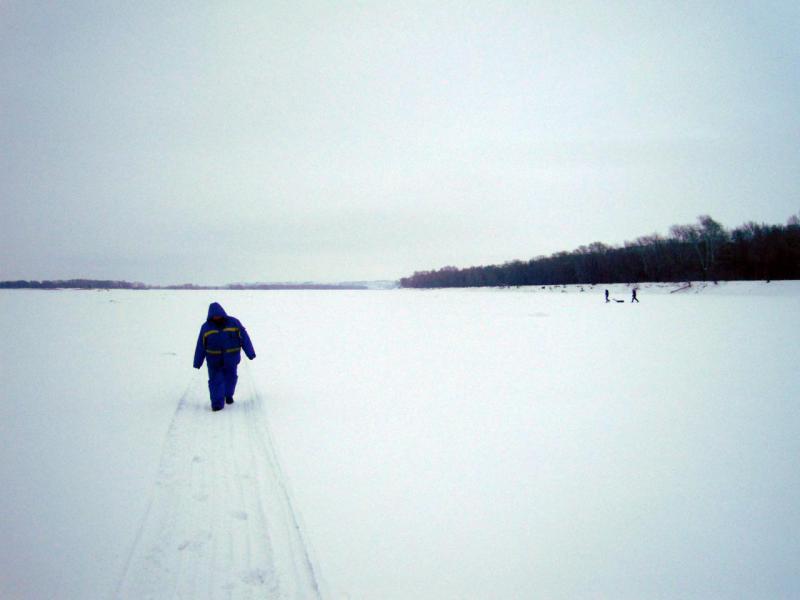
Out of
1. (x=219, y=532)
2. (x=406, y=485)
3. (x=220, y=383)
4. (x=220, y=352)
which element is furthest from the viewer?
(x=220, y=352)

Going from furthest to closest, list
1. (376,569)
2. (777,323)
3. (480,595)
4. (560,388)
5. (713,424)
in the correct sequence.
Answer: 1. (777,323)
2. (560,388)
3. (713,424)
4. (376,569)
5. (480,595)

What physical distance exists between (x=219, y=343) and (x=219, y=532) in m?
3.74

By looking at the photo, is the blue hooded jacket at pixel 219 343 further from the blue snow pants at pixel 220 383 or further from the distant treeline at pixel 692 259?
the distant treeline at pixel 692 259

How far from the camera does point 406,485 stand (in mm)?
3951

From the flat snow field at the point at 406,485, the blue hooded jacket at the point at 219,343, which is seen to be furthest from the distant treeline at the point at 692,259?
the blue hooded jacket at the point at 219,343

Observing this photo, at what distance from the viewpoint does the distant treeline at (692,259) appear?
5009cm

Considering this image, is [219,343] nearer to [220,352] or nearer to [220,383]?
[220,352]

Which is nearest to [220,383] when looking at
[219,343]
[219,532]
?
[219,343]

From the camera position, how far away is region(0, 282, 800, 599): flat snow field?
107 inches

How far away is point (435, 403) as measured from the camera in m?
6.61

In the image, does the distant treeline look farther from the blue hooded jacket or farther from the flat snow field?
the blue hooded jacket

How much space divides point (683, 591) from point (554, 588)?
2.73 feet

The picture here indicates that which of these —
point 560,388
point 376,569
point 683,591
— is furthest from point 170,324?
point 683,591

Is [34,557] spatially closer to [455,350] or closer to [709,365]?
[455,350]
